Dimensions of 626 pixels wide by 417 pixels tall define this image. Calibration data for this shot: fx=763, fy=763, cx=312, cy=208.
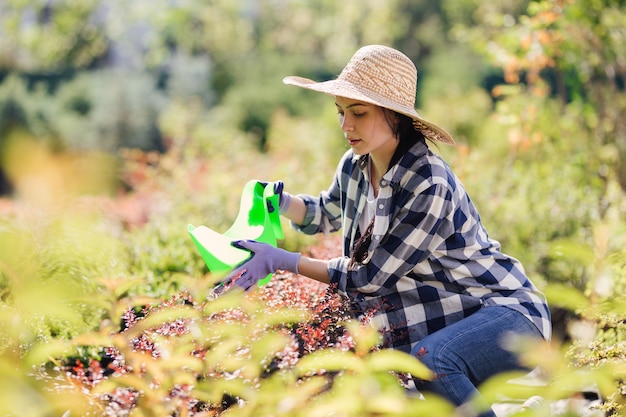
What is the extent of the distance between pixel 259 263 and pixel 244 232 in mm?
266

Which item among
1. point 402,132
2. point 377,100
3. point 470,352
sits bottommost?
point 470,352

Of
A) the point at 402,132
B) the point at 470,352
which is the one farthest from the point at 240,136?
the point at 470,352

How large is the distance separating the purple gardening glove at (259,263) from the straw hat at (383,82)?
18.7 inches

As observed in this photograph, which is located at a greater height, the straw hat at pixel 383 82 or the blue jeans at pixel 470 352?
the straw hat at pixel 383 82

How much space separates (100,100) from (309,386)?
1221 centimetres

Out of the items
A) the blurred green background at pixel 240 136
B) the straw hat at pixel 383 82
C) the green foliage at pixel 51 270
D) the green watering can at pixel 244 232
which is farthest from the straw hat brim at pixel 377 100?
the green foliage at pixel 51 270

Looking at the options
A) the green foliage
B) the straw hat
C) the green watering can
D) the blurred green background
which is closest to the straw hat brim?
the straw hat

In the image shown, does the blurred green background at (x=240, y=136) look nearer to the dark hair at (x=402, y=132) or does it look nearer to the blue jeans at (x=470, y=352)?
the blue jeans at (x=470, y=352)

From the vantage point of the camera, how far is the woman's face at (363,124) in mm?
2201

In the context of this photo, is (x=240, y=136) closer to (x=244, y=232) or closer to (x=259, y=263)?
(x=244, y=232)

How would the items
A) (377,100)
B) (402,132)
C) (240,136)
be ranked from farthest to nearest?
(240,136) < (402,132) < (377,100)

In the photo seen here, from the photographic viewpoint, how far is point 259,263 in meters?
2.10

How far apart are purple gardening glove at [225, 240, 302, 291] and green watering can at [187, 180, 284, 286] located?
0.08ft

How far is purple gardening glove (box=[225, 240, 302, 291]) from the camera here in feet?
6.82
